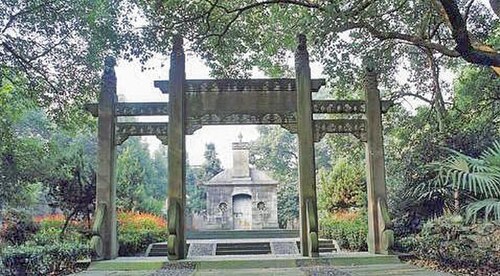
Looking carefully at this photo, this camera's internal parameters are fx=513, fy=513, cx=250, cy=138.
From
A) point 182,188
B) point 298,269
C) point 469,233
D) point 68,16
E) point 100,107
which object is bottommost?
point 298,269

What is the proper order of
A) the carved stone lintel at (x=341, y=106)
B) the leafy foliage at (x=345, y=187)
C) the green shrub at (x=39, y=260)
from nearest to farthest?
the green shrub at (x=39, y=260) → the carved stone lintel at (x=341, y=106) → the leafy foliage at (x=345, y=187)

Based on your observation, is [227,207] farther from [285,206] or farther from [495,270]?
[495,270]

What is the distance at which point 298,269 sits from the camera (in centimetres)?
733

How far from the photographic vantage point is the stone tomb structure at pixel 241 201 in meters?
23.5

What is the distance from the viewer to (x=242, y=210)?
23.9m

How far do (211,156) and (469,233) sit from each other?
29.2 metres

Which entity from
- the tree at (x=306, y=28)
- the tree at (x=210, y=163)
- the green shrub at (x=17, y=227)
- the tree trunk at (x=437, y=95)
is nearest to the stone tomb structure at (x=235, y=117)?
the tree at (x=306, y=28)

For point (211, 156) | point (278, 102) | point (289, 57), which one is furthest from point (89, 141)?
point (278, 102)

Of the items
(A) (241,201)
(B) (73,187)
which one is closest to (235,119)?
(B) (73,187)

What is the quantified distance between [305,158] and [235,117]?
55.5 inches

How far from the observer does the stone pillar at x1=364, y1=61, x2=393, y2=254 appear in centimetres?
854

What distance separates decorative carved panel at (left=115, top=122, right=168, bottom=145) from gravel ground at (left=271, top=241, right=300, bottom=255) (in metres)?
3.97

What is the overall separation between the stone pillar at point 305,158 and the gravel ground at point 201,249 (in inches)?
135

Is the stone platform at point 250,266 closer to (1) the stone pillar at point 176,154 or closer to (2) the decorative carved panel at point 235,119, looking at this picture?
(1) the stone pillar at point 176,154
